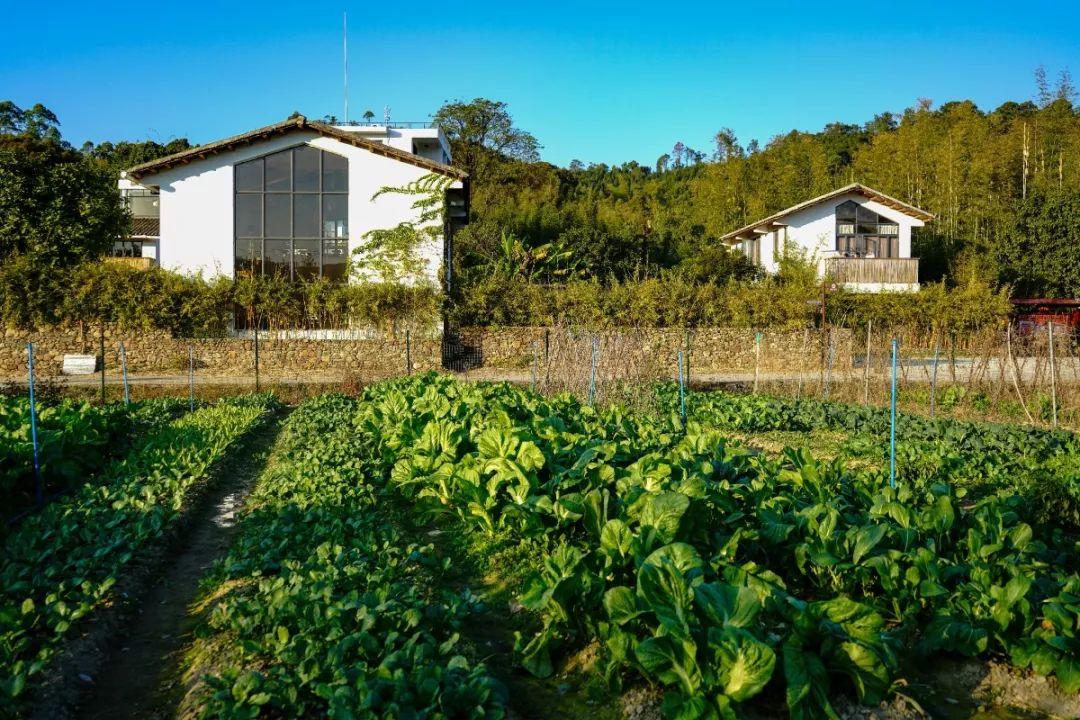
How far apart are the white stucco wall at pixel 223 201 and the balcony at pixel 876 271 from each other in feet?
60.8

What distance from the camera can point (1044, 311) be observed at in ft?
118

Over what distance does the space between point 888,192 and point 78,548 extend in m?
44.9

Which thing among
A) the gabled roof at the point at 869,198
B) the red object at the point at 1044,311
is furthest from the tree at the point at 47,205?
the red object at the point at 1044,311

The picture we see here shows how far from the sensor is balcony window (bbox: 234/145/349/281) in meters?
26.2

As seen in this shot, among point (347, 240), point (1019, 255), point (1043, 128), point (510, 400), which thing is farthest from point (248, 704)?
point (1043, 128)

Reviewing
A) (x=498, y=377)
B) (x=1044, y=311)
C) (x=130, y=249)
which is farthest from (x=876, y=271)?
(x=130, y=249)

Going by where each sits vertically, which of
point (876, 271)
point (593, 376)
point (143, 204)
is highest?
point (143, 204)

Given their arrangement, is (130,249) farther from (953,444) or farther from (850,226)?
(953,444)

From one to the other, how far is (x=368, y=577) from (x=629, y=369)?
33.6 feet

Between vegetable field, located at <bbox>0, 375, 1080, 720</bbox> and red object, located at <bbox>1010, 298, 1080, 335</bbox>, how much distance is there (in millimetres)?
27083

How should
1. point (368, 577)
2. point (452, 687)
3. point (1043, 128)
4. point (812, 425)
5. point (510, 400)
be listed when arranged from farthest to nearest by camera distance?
point (1043, 128), point (812, 425), point (510, 400), point (368, 577), point (452, 687)

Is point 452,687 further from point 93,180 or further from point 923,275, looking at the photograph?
point 923,275

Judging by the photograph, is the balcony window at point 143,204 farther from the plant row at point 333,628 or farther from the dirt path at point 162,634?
the plant row at point 333,628

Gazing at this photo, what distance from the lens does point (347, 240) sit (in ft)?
86.4
